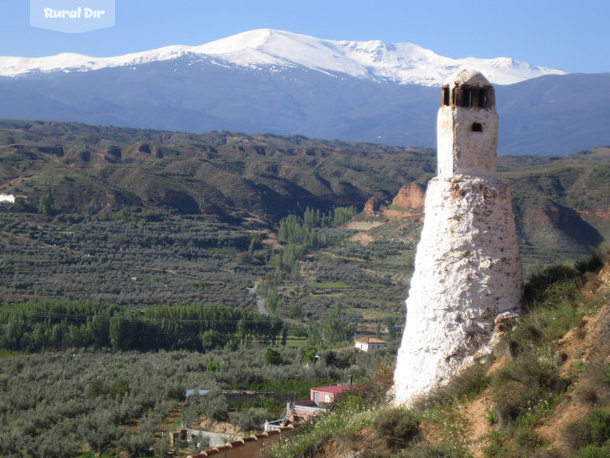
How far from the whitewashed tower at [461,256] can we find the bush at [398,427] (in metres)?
0.79

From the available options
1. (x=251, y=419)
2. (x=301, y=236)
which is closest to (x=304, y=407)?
(x=251, y=419)

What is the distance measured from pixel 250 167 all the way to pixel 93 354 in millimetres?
100402

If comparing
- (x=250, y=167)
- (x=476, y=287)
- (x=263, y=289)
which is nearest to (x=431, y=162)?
(x=250, y=167)

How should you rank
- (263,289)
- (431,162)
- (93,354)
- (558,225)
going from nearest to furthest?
(93,354), (263,289), (558,225), (431,162)

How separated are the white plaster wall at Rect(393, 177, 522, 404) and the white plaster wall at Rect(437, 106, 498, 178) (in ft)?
0.66

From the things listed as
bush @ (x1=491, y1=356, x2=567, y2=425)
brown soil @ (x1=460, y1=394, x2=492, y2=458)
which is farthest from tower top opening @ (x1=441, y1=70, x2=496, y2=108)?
brown soil @ (x1=460, y1=394, x2=492, y2=458)

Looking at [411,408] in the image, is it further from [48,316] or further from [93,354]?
[48,316]

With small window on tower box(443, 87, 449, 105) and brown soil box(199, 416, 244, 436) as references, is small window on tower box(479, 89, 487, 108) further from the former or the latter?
brown soil box(199, 416, 244, 436)

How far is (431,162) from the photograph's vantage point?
171125 mm

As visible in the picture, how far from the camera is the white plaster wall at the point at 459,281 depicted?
12.1 metres

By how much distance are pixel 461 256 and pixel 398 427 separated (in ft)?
8.24

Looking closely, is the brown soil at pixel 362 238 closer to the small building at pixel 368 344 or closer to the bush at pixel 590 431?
the small building at pixel 368 344

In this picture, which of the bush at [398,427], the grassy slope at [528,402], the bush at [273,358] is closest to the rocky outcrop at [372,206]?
the bush at [273,358]

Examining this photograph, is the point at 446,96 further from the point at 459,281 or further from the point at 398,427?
the point at 398,427
